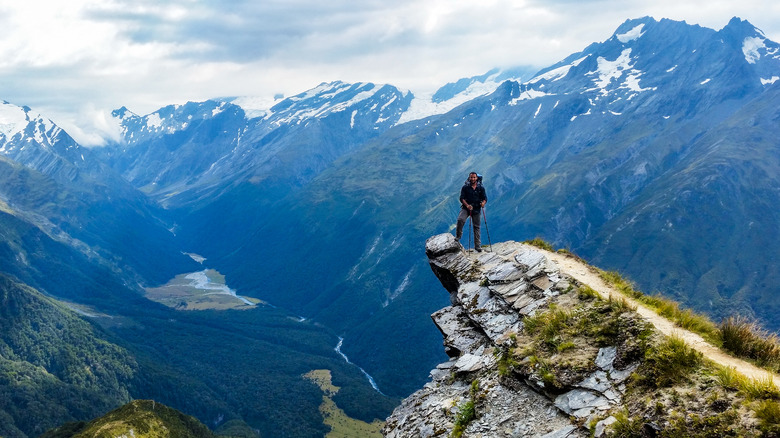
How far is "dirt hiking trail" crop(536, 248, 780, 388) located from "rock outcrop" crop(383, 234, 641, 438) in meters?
1.25

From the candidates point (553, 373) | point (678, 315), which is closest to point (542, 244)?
point (678, 315)

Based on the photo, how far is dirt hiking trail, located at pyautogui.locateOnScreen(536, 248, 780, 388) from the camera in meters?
15.7

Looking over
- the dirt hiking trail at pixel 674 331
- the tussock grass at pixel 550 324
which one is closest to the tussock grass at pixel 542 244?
the dirt hiking trail at pixel 674 331

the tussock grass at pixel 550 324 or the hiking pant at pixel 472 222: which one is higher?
the hiking pant at pixel 472 222

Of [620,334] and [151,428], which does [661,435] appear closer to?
[620,334]

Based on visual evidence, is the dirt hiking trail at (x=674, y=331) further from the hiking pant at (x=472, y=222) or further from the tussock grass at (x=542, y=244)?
the hiking pant at (x=472, y=222)

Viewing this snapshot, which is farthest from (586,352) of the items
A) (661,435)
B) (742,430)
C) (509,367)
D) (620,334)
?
(742,430)

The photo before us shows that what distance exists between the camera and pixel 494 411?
18484 mm

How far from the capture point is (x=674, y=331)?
17.7 metres

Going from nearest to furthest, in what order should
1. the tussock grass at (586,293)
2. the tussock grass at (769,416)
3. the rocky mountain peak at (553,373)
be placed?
the tussock grass at (769,416), the rocky mountain peak at (553,373), the tussock grass at (586,293)

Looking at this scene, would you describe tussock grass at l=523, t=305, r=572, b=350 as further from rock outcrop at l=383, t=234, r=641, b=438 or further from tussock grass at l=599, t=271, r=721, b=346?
tussock grass at l=599, t=271, r=721, b=346

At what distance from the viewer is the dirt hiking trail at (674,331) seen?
15727 millimetres

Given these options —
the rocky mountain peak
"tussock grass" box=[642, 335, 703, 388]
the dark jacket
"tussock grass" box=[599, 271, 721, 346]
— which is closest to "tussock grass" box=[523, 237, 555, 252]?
the rocky mountain peak

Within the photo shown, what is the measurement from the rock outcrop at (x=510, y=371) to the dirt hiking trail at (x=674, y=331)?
125cm
